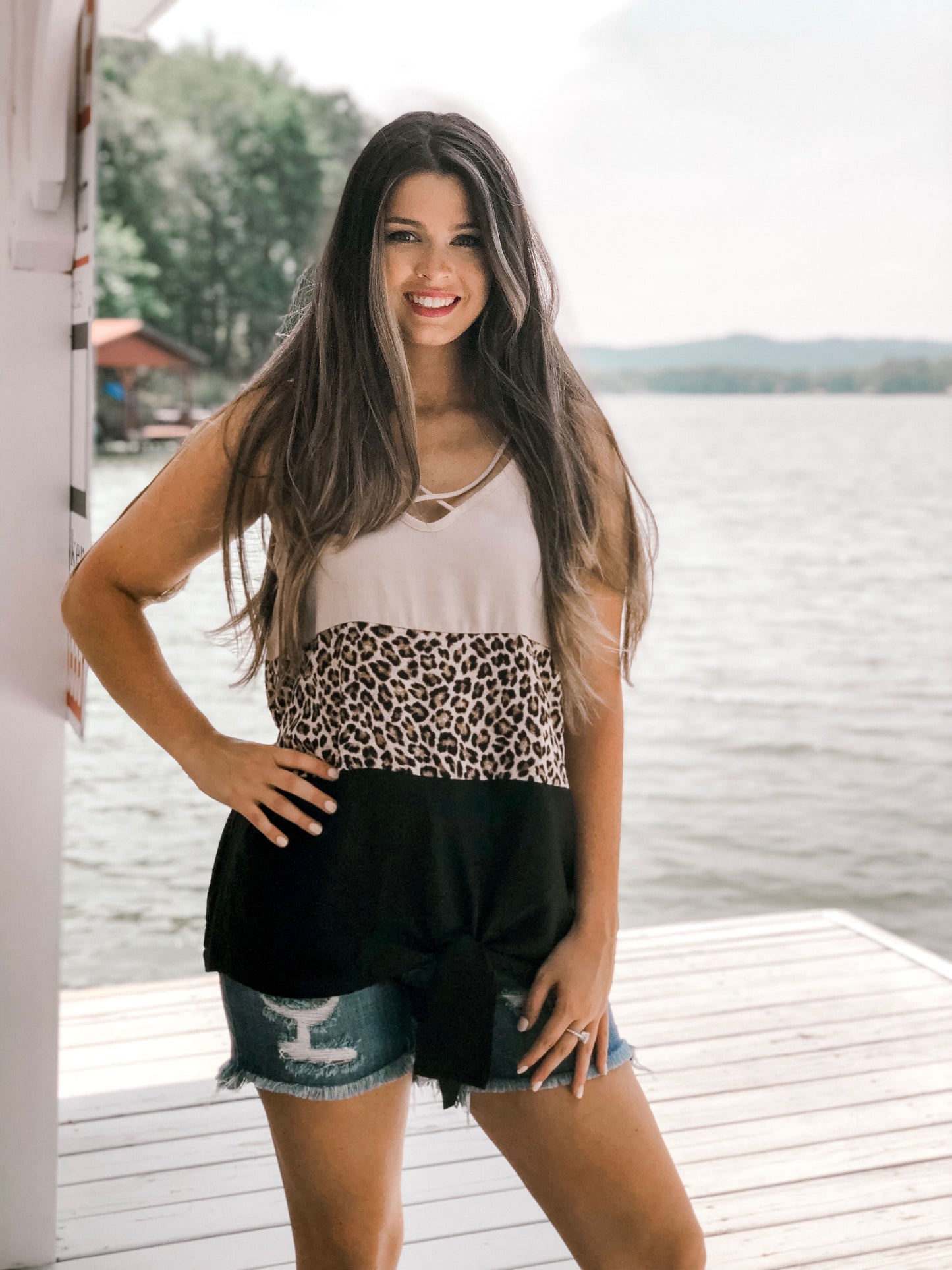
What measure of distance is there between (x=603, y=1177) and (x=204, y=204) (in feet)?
111

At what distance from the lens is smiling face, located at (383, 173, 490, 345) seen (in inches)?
55.3

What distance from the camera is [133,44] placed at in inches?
1356

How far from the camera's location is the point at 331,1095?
1356mm

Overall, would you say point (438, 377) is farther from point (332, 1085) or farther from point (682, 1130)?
point (682, 1130)

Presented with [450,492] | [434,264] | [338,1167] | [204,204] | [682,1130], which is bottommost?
[682,1130]

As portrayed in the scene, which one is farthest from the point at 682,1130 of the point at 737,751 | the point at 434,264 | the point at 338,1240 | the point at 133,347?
the point at 133,347

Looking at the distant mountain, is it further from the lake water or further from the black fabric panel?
the black fabric panel

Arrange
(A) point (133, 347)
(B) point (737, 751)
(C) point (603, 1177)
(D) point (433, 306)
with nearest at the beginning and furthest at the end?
(C) point (603, 1177), (D) point (433, 306), (B) point (737, 751), (A) point (133, 347)

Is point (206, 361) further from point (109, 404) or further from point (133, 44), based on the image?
point (133, 44)

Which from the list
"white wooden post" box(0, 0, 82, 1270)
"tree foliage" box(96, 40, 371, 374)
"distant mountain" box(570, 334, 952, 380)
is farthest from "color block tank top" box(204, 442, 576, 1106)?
"distant mountain" box(570, 334, 952, 380)

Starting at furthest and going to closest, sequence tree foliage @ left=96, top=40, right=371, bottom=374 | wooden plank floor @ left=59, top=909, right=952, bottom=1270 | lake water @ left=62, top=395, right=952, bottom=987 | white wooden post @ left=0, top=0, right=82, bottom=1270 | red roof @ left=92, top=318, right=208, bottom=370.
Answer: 1. tree foliage @ left=96, top=40, right=371, bottom=374
2. red roof @ left=92, top=318, right=208, bottom=370
3. lake water @ left=62, top=395, right=952, bottom=987
4. wooden plank floor @ left=59, top=909, right=952, bottom=1270
5. white wooden post @ left=0, top=0, right=82, bottom=1270

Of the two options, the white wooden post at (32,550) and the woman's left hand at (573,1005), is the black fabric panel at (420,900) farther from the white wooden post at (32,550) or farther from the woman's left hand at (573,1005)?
the white wooden post at (32,550)

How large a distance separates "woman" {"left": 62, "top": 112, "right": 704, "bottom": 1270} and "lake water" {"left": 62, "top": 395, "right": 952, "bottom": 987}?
10.4 inches

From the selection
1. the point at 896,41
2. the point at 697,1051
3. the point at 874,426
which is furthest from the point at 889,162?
the point at 697,1051
